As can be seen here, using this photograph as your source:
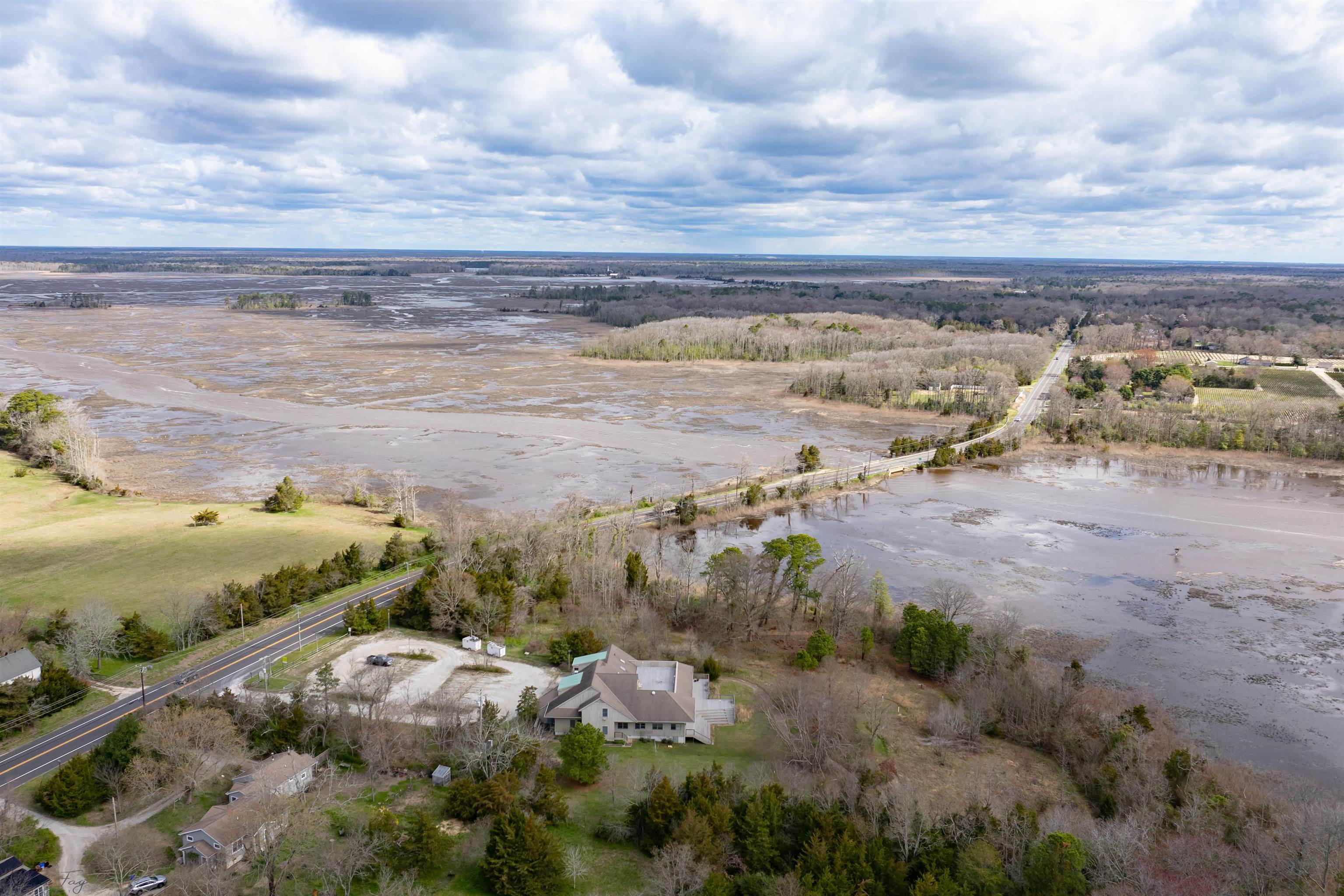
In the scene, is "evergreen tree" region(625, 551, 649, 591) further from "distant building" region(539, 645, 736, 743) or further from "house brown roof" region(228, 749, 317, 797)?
"house brown roof" region(228, 749, 317, 797)

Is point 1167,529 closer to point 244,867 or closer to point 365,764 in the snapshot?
point 365,764

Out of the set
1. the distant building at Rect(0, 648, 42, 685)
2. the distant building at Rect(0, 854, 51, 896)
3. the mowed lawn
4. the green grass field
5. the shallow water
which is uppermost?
the green grass field

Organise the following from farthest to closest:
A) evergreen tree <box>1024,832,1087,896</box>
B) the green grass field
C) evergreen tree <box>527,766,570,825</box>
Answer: the green grass field → evergreen tree <box>527,766,570,825</box> → evergreen tree <box>1024,832,1087,896</box>

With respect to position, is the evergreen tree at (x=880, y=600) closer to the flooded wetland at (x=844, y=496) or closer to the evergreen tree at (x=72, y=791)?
the flooded wetland at (x=844, y=496)

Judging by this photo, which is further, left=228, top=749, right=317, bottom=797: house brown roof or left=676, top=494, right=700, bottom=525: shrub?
left=676, top=494, right=700, bottom=525: shrub

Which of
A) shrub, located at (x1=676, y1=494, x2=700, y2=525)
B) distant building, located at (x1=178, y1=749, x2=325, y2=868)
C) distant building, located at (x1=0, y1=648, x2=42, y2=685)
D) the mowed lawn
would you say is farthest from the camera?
shrub, located at (x1=676, y1=494, x2=700, y2=525)

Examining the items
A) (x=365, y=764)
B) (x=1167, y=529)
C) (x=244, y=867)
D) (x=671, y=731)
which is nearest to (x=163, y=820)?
(x=244, y=867)

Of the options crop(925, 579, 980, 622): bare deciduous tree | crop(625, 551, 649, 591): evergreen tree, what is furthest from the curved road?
crop(925, 579, 980, 622): bare deciduous tree

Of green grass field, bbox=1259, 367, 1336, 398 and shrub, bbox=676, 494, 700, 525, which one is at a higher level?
green grass field, bbox=1259, 367, 1336, 398
